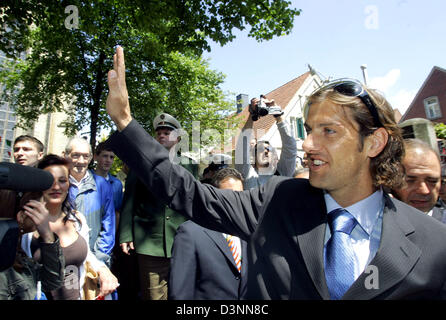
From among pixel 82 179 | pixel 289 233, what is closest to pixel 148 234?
pixel 82 179

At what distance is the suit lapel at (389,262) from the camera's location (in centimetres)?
113

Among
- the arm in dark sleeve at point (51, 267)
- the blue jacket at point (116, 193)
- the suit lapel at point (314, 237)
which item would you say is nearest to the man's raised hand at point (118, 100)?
the suit lapel at point (314, 237)

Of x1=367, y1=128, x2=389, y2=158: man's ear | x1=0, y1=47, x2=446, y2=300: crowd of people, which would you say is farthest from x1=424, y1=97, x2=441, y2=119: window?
x1=367, y1=128, x2=389, y2=158: man's ear

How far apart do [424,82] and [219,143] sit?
24.3 m

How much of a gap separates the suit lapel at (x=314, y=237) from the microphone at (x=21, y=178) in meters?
1.10

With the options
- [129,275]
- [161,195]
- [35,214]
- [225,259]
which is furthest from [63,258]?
[129,275]

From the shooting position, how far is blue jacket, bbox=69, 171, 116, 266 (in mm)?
3326

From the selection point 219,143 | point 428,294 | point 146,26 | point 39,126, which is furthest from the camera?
point 39,126

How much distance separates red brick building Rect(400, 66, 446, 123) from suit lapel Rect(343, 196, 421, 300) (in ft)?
102

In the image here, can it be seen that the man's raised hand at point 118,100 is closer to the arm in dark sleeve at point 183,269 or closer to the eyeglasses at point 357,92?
the eyeglasses at point 357,92

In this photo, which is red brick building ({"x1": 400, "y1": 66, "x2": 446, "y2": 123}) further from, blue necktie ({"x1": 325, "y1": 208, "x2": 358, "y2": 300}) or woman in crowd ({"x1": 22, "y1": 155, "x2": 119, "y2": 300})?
woman in crowd ({"x1": 22, "y1": 155, "x2": 119, "y2": 300})

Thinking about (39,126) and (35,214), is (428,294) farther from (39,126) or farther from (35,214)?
(39,126)

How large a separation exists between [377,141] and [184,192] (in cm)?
113

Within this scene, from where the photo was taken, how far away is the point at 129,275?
14.4 ft
